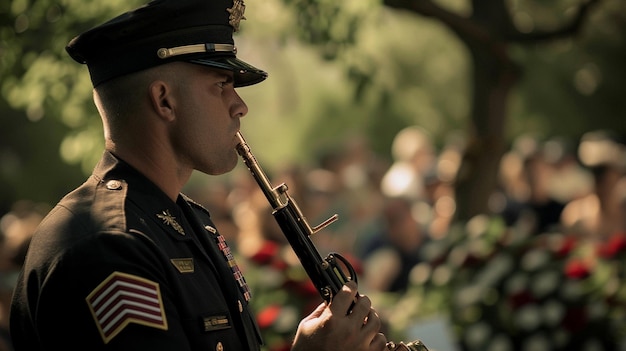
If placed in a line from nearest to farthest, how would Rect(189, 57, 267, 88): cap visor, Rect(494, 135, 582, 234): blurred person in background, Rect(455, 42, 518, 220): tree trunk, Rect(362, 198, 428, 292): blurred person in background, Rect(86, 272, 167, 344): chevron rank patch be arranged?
1. Rect(86, 272, 167, 344): chevron rank patch
2. Rect(189, 57, 267, 88): cap visor
3. Rect(362, 198, 428, 292): blurred person in background
4. Rect(455, 42, 518, 220): tree trunk
5. Rect(494, 135, 582, 234): blurred person in background

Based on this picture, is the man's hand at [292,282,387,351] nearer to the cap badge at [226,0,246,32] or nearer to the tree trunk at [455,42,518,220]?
the cap badge at [226,0,246,32]

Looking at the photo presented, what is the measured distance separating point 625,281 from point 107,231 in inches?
201

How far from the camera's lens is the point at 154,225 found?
3.06 m

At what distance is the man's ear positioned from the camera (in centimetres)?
308

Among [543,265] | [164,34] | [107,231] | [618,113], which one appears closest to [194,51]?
[164,34]

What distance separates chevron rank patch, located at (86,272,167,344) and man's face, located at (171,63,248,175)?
1.63 ft

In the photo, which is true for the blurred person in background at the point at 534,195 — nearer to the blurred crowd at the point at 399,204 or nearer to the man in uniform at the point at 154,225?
the blurred crowd at the point at 399,204

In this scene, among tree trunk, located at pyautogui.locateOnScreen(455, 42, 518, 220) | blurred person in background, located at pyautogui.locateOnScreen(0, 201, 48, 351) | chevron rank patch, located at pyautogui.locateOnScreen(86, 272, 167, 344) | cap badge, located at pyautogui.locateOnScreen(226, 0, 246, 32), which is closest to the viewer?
chevron rank patch, located at pyautogui.locateOnScreen(86, 272, 167, 344)

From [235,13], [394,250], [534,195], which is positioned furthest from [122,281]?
[534,195]

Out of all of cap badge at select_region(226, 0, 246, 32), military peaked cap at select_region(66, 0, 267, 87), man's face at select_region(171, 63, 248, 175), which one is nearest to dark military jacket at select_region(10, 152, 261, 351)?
man's face at select_region(171, 63, 248, 175)

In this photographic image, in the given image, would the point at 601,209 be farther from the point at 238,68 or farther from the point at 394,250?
the point at 238,68

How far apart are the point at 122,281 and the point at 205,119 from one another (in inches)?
23.2

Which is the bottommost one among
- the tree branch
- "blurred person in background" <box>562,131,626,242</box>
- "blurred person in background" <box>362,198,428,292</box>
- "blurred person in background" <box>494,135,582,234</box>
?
"blurred person in background" <box>562,131,626,242</box>

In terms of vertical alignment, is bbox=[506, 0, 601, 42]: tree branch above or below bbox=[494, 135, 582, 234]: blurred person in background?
above
